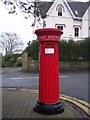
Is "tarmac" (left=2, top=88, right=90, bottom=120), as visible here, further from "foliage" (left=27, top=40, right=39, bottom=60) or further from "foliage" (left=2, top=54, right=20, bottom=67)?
"foliage" (left=2, top=54, right=20, bottom=67)

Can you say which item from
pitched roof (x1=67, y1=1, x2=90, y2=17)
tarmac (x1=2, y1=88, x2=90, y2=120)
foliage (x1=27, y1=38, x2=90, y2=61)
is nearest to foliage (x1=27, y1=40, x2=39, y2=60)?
foliage (x1=27, y1=38, x2=90, y2=61)

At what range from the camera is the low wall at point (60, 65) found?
20875 mm

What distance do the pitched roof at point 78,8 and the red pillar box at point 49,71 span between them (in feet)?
110

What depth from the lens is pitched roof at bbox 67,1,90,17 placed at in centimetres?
4019

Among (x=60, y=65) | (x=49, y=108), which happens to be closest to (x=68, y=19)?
(x=60, y=65)

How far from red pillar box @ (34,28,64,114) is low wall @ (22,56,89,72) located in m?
14.0

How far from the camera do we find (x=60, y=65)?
69.9 ft

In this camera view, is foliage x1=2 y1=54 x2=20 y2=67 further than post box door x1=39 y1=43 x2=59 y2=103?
Yes

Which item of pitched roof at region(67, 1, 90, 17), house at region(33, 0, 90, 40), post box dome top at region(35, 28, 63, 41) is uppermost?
pitched roof at region(67, 1, 90, 17)

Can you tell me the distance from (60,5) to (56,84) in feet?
106

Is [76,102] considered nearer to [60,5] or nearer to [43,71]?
[43,71]

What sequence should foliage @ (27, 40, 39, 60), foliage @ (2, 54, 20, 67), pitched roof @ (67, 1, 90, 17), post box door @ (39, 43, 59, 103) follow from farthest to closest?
pitched roof @ (67, 1, 90, 17) < foliage @ (2, 54, 20, 67) < foliage @ (27, 40, 39, 60) < post box door @ (39, 43, 59, 103)

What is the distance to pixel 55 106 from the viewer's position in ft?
21.7

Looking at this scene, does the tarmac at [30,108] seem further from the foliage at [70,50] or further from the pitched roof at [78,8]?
the pitched roof at [78,8]
